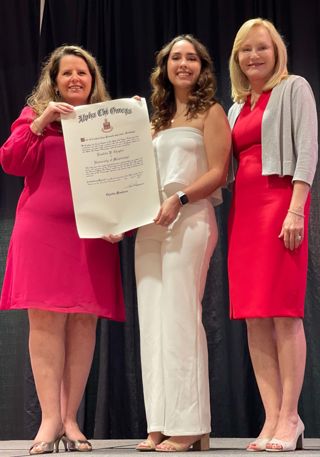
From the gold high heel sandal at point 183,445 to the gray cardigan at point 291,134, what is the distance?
3.05 ft

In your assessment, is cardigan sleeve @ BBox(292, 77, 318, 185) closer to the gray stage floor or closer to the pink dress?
A: the pink dress

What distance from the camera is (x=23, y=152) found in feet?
10.1

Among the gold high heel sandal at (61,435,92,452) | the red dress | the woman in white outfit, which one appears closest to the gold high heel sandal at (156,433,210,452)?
the woman in white outfit

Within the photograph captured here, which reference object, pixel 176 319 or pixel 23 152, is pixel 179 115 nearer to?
pixel 23 152

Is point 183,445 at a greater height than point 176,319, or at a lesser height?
lesser

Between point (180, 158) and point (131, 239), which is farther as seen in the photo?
point (131, 239)

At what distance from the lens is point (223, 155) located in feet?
9.84

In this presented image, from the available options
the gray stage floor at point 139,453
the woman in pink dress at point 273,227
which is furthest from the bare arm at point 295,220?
the gray stage floor at point 139,453

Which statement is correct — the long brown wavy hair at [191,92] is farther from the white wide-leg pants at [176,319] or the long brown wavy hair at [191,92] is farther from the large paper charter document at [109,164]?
the white wide-leg pants at [176,319]

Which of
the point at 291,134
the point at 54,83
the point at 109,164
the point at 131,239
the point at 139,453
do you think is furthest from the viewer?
the point at 131,239

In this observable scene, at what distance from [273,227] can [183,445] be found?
786mm

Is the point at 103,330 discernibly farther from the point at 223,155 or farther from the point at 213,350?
the point at 223,155

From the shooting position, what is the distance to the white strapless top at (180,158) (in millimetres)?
3016

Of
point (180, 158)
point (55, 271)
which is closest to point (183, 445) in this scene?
point (55, 271)
